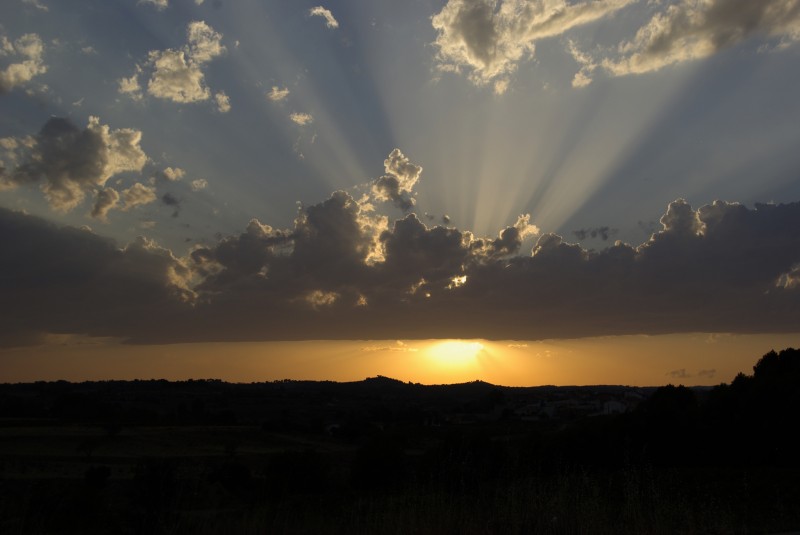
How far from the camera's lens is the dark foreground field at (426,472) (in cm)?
1127

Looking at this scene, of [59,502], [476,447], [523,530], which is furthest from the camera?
[476,447]

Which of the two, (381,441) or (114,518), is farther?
(381,441)

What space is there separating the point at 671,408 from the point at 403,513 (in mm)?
36196

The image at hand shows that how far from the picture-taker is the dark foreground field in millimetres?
11273

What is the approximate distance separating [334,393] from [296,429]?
97899 mm

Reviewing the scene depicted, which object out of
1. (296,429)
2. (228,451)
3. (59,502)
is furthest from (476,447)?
(296,429)

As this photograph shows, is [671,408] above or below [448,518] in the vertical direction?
above

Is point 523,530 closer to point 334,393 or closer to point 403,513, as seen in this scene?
point 403,513

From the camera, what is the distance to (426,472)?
30562mm

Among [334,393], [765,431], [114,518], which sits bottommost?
[114,518]

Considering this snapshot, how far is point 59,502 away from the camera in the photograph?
540 inches

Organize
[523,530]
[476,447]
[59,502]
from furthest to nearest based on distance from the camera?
[476,447]
[59,502]
[523,530]

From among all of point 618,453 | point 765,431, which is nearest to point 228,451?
point 618,453

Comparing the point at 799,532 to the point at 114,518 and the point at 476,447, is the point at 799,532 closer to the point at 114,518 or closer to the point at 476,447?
the point at 114,518
